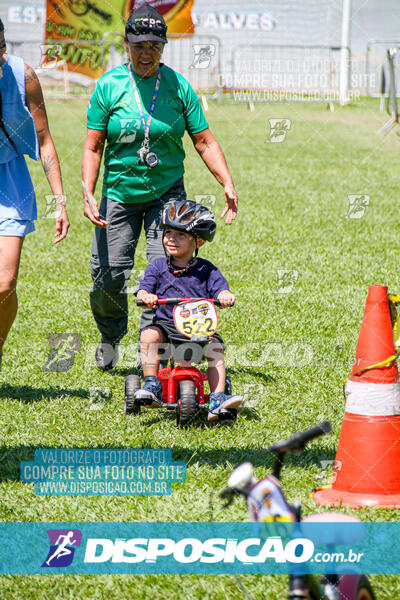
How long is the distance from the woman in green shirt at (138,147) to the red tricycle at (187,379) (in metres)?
0.70

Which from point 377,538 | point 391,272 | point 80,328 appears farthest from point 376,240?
point 377,538

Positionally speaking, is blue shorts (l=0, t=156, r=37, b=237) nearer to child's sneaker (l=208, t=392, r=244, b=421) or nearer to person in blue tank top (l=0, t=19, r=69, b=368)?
person in blue tank top (l=0, t=19, r=69, b=368)

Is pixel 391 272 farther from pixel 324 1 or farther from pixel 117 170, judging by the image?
pixel 324 1

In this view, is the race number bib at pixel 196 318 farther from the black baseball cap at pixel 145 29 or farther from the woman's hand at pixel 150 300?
the black baseball cap at pixel 145 29

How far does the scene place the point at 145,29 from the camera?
5297mm

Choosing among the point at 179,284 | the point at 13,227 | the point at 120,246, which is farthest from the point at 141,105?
the point at 13,227

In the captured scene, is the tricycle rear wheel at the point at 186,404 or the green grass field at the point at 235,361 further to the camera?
the tricycle rear wheel at the point at 186,404

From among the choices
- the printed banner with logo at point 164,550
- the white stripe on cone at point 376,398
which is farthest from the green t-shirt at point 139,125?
the printed banner with logo at point 164,550

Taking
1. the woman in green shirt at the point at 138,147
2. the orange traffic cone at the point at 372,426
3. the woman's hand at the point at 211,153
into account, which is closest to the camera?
the orange traffic cone at the point at 372,426

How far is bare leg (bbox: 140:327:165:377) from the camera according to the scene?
5352mm

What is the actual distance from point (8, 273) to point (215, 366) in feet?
4.97

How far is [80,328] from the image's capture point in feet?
24.4

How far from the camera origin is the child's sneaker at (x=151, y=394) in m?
5.06

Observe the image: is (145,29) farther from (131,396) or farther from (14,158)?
(131,396)
